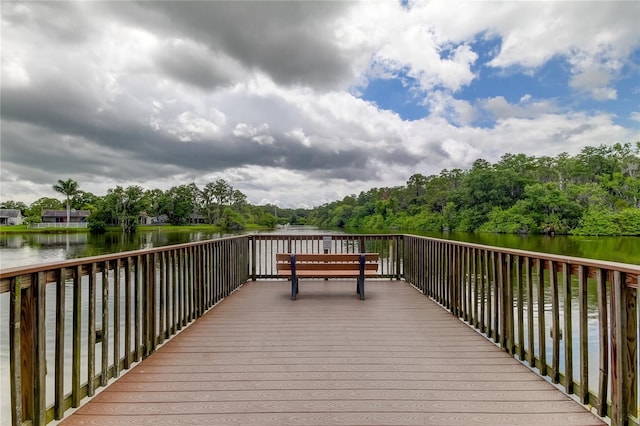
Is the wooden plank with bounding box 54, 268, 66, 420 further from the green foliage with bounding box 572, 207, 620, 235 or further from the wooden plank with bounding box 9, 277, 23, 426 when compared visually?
the green foliage with bounding box 572, 207, 620, 235

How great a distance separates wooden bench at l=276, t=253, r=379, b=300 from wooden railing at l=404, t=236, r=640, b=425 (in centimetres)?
106

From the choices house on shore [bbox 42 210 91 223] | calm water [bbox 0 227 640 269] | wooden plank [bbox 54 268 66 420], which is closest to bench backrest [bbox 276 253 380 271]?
wooden plank [bbox 54 268 66 420]

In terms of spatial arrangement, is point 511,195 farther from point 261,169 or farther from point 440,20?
point 440,20

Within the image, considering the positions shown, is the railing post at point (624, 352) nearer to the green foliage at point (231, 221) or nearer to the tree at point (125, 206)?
the tree at point (125, 206)

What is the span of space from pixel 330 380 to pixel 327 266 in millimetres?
2772

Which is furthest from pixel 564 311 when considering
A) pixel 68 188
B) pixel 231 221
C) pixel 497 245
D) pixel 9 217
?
pixel 9 217

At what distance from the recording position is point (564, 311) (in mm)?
2408

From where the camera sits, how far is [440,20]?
1115 cm

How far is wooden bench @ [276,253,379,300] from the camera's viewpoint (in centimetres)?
515

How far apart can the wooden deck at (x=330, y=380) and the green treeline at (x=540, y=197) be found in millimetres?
41181

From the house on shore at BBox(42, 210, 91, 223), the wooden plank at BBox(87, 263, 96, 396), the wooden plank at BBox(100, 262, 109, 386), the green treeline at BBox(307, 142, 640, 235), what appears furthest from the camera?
the house on shore at BBox(42, 210, 91, 223)

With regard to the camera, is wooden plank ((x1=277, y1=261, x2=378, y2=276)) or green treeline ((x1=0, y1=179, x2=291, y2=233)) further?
green treeline ((x1=0, y1=179, x2=291, y2=233))

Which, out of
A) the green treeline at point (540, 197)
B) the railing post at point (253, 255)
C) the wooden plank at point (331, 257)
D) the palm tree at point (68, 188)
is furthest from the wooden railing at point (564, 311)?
the palm tree at point (68, 188)

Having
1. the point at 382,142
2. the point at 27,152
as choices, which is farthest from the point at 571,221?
the point at 27,152
